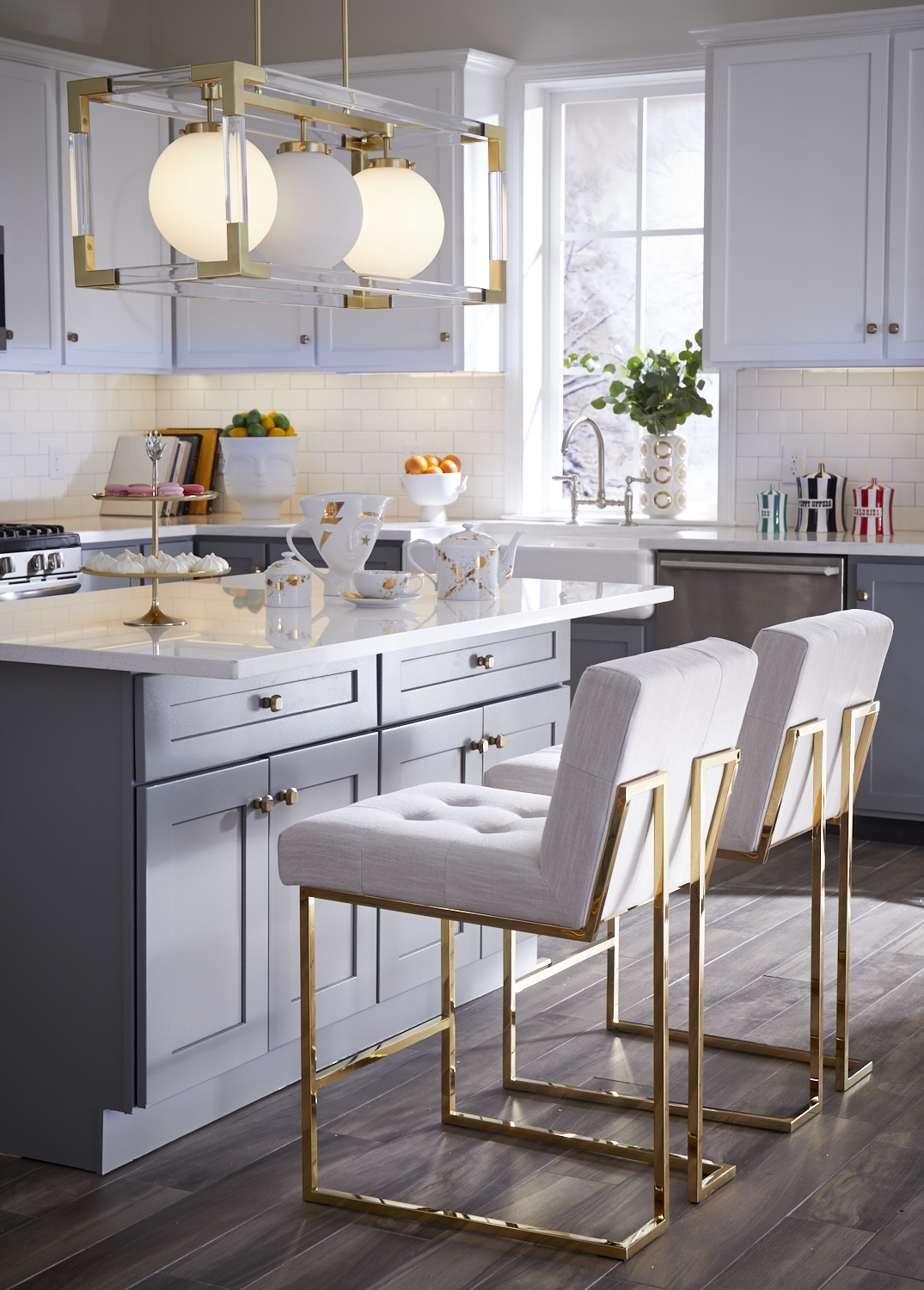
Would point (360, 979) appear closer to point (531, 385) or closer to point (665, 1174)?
point (665, 1174)

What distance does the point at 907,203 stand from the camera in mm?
4863

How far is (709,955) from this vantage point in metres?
3.71

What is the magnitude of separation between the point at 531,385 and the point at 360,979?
133 inches

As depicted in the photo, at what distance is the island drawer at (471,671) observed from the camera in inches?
120

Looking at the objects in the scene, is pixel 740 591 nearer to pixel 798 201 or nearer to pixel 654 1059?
pixel 798 201

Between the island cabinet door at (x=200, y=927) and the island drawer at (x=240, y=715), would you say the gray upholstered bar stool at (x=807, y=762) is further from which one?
the island cabinet door at (x=200, y=927)

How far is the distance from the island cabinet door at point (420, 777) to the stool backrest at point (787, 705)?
2.31ft

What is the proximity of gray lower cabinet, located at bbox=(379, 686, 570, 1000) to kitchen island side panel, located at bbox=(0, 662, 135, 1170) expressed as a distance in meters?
0.66

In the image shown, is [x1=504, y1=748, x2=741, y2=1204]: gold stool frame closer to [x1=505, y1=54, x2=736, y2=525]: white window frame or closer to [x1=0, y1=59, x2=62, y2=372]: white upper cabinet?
[x1=505, y1=54, x2=736, y2=525]: white window frame


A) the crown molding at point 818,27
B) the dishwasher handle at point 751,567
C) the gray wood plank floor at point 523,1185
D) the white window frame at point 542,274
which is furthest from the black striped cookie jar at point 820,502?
the gray wood plank floor at point 523,1185

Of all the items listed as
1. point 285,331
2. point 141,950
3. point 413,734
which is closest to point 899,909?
point 413,734

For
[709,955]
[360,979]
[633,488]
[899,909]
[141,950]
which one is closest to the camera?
[141,950]

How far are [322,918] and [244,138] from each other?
1.40 m

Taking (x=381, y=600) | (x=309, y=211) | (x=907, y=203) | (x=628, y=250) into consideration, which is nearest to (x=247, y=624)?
(x=381, y=600)
